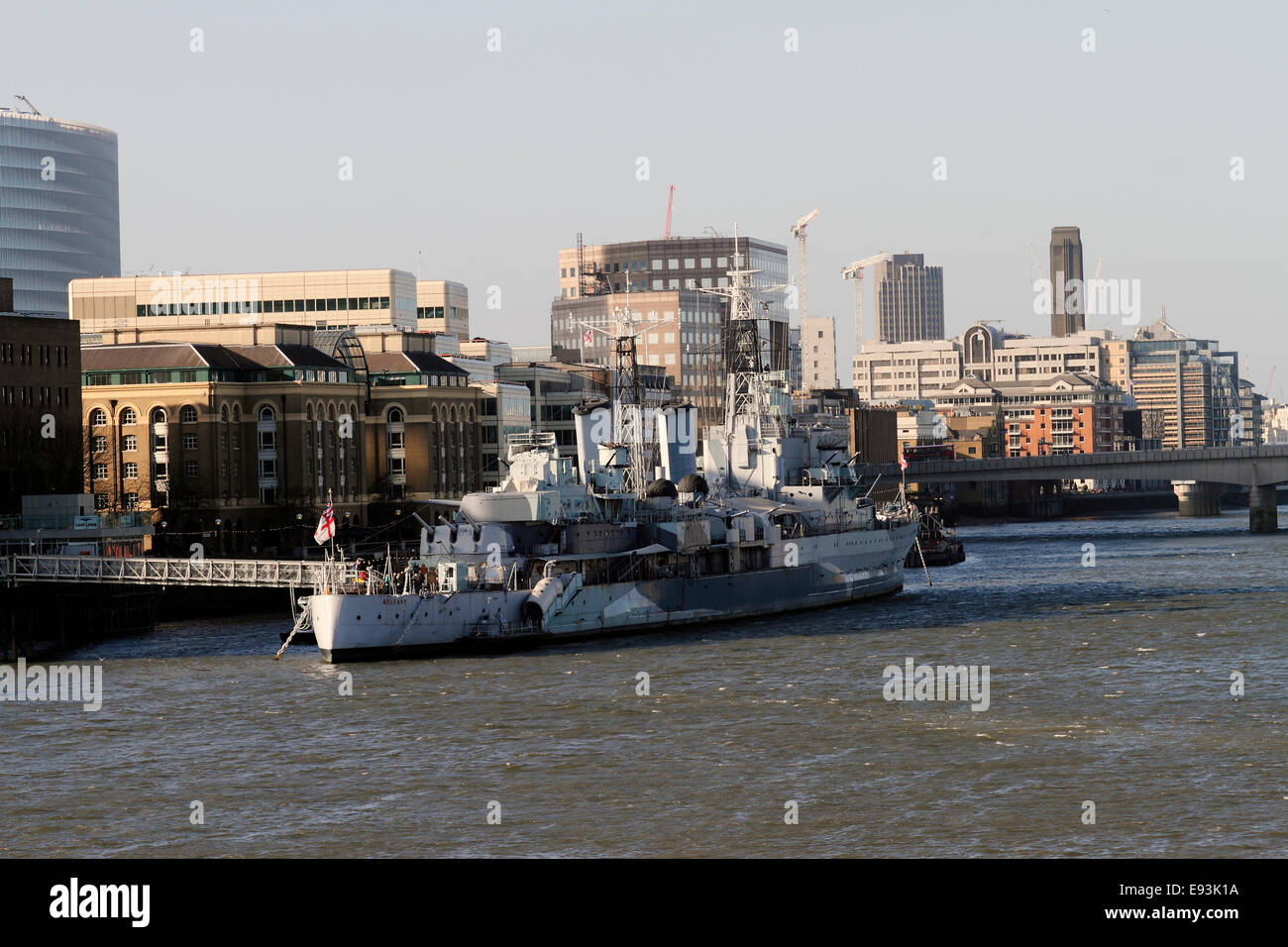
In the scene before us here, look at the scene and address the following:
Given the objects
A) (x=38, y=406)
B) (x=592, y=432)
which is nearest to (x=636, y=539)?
(x=592, y=432)

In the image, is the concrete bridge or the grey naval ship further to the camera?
the concrete bridge

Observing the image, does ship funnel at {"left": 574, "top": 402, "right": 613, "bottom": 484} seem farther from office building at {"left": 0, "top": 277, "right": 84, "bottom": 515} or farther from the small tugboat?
the small tugboat

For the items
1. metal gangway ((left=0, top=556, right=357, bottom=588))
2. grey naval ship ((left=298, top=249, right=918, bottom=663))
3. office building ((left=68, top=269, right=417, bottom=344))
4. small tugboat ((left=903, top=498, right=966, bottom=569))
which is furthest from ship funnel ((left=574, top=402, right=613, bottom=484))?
office building ((left=68, top=269, right=417, bottom=344))

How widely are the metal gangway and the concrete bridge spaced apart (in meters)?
96.6

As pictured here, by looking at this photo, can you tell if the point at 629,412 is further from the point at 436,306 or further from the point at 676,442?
the point at 436,306

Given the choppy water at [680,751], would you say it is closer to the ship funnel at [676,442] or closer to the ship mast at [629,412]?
the ship mast at [629,412]

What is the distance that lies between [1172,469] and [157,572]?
10896 centimetres

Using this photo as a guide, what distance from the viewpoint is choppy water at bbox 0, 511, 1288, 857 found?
3145cm

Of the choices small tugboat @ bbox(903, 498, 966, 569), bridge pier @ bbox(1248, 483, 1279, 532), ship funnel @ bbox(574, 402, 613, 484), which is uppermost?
ship funnel @ bbox(574, 402, 613, 484)

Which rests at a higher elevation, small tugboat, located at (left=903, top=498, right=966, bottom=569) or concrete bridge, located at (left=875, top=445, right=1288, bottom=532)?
concrete bridge, located at (left=875, top=445, right=1288, bottom=532)

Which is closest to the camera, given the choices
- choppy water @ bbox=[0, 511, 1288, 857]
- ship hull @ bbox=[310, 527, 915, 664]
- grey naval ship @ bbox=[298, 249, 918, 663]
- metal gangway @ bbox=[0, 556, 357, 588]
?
choppy water @ bbox=[0, 511, 1288, 857]

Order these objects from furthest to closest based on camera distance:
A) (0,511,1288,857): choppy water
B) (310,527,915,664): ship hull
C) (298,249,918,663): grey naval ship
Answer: (298,249,918,663): grey naval ship → (310,527,915,664): ship hull → (0,511,1288,857): choppy water

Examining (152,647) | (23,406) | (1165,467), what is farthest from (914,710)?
(1165,467)
